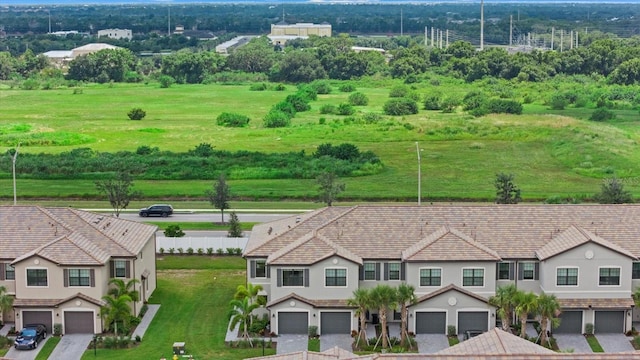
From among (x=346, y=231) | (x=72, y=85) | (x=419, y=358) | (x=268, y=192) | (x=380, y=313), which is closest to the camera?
(x=419, y=358)

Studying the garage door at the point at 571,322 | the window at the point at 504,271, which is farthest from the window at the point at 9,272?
the garage door at the point at 571,322

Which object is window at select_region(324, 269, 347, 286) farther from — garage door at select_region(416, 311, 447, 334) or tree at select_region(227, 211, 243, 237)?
tree at select_region(227, 211, 243, 237)

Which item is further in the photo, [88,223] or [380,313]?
[88,223]

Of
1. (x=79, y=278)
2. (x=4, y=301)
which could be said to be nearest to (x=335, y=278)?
(x=79, y=278)

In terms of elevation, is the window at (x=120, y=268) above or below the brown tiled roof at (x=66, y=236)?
below

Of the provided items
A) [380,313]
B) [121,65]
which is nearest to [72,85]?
[121,65]

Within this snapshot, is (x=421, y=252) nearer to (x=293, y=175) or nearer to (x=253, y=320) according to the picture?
(x=253, y=320)

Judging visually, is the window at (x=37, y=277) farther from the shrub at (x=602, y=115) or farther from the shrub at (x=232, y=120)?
the shrub at (x=602, y=115)
